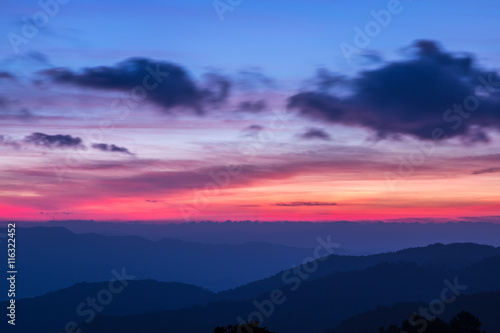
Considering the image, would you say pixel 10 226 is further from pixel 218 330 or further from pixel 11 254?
pixel 218 330

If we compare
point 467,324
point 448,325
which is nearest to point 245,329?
point 467,324

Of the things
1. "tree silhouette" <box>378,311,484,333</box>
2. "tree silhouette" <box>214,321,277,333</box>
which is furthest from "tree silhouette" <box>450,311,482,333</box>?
"tree silhouette" <box>214,321,277,333</box>

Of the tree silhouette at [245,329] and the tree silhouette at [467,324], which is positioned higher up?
the tree silhouette at [245,329]

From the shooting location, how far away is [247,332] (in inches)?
1961

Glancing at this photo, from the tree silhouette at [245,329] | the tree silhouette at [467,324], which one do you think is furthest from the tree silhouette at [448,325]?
the tree silhouette at [245,329]

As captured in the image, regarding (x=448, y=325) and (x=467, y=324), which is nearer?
(x=467, y=324)

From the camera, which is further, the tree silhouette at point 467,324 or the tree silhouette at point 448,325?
the tree silhouette at point 448,325

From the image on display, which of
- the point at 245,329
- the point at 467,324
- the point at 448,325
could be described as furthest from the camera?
the point at 448,325

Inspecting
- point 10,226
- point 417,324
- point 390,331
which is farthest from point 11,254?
point 390,331

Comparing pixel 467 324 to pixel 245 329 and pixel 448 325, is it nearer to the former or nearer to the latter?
pixel 448 325

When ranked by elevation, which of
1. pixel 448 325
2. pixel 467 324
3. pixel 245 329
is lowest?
pixel 448 325

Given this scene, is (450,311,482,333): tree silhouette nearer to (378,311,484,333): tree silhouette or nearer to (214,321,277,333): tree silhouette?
(378,311,484,333): tree silhouette

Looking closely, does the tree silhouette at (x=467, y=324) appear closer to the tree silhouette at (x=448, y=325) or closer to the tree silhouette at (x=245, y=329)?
the tree silhouette at (x=448, y=325)

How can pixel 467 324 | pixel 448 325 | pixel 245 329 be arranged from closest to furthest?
pixel 245 329 < pixel 467 324 < pixel 448 325
